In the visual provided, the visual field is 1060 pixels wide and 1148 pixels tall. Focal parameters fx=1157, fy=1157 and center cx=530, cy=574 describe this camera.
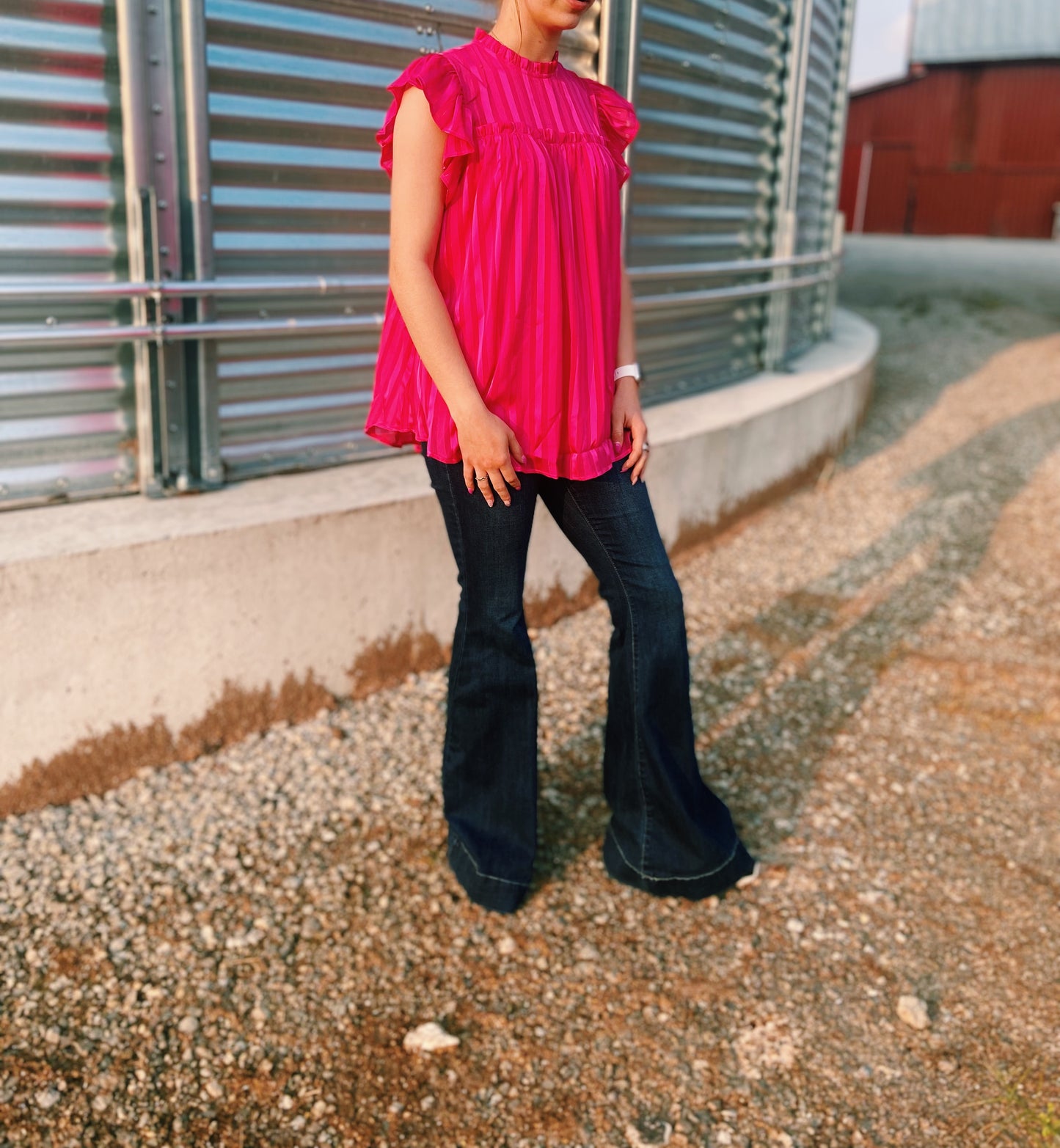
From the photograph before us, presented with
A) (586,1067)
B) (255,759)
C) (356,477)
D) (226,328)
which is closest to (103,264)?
(226,328)

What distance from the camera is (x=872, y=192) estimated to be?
3381 centimetres

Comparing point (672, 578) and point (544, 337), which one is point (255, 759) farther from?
point (544, 337)

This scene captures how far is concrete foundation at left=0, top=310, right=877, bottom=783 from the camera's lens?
3289 mm

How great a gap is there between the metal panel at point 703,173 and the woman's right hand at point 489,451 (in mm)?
3080

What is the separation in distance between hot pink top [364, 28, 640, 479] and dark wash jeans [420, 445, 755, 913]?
0.13 m

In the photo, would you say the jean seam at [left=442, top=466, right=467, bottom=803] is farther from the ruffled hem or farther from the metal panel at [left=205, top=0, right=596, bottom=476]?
the metal panel at [left=205, top=0, right=596, bottom=476]

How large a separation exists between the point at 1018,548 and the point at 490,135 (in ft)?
15.6

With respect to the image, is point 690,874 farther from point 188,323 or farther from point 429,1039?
point 188,323

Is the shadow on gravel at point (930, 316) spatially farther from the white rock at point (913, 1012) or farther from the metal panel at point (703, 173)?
the white rock at point (913, 1012)

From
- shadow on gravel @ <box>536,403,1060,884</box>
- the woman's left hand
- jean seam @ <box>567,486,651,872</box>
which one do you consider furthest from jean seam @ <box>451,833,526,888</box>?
the woman's left hand

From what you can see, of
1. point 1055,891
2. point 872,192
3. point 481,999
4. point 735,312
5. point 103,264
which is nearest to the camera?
point 481,999

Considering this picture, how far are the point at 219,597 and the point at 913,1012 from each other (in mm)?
2274

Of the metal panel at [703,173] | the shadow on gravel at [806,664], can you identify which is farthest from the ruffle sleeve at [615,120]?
the metal panel at [703,173]

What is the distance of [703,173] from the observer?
604cm
